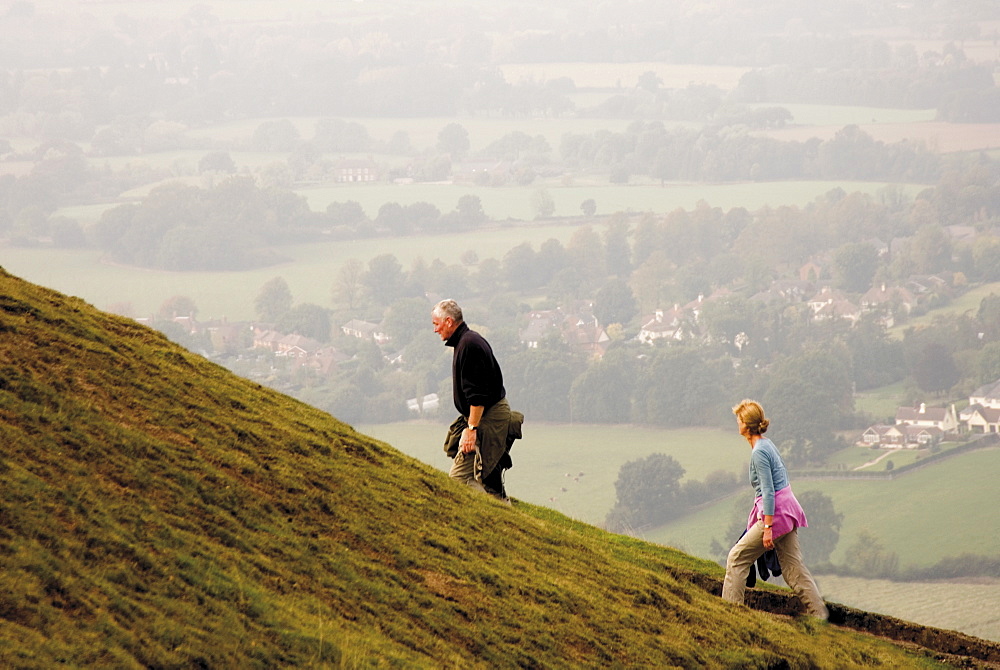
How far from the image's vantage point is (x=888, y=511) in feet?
289

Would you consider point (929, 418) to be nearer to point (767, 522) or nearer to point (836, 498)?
point (836, 498)

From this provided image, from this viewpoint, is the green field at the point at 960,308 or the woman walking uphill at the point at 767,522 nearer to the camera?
the woman walking uphill at the point at 767,522

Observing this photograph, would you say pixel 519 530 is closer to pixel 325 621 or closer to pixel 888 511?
pixel 325 621

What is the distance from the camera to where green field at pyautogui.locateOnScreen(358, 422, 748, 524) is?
92625 millimetres

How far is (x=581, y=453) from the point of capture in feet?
355

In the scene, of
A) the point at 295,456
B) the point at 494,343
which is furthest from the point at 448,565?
the point at 494,343

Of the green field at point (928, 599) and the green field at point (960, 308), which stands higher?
the green field at point (960, 308)

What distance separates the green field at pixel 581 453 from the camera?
92625 mm

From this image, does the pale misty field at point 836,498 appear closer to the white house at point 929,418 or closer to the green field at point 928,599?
the green field at point 928,599

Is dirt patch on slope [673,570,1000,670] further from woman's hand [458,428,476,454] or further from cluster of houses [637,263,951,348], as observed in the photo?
cluster of houses [637,263,951,348]

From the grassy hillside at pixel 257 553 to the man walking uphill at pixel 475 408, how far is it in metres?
→ 0.42

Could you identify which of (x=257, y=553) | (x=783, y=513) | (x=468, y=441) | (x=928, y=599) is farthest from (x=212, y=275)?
(x=257, y=553)

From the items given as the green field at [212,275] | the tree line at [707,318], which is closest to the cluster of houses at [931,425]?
the tree line at [707,318]

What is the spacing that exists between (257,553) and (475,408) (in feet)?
13.0
